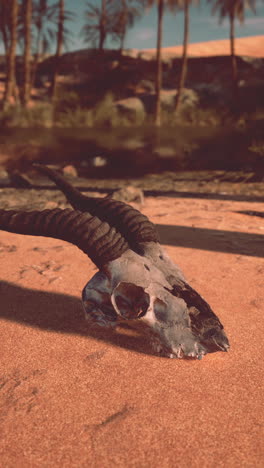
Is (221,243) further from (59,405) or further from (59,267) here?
(59,405)

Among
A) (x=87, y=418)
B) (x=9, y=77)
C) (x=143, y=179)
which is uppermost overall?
(x=9, y=77)

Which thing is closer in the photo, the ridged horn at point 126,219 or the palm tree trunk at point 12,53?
the ridged horn at point 126,219

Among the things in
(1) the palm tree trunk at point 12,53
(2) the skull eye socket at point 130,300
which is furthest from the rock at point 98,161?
(2) the skull eye socket at point 130,300

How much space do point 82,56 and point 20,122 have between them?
1721cm

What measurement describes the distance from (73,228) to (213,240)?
133 inches

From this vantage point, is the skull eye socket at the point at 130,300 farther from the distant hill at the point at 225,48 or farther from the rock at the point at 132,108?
the distant hill at the point at 225,48

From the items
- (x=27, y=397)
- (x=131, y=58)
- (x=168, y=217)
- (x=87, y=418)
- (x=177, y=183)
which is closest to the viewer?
(x=87, y=418)

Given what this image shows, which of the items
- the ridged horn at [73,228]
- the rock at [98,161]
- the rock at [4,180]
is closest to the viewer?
the ridged horn at [73,228]

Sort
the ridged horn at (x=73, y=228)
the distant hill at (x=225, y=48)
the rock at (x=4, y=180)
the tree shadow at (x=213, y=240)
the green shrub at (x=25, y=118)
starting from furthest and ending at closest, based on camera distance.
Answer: the distant hill at (x=225, y=48), the green shrub at (x=25, y=118), the rock at (x=4, y=180), the tree shadow at (x=213, y=240), the ridged horn at (x=73, y=228)

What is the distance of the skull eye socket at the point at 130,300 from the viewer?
2910mm

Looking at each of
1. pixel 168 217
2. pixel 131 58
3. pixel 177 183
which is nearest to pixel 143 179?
pixel 177 183

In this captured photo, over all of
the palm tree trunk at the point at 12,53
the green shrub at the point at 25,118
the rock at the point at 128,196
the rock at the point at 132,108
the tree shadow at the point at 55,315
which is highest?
the palm tree trunk at the point at 12,53

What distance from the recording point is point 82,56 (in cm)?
3425

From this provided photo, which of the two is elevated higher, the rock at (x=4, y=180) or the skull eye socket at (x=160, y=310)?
the skull eye socket at (x=160, y=310)
